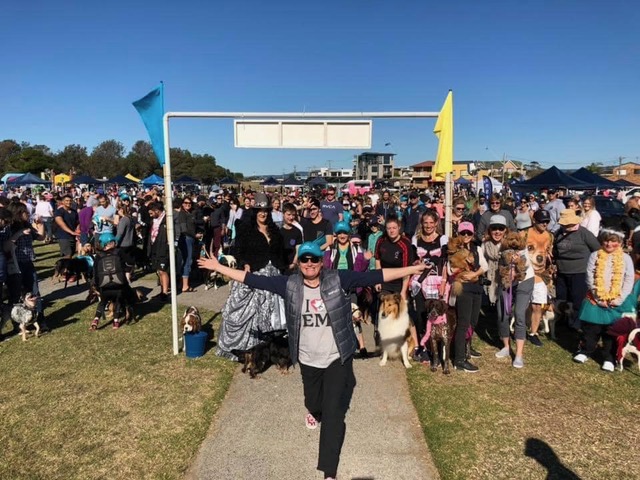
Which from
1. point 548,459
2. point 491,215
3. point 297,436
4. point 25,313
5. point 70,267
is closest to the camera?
point 548,459

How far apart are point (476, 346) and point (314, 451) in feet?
11.6

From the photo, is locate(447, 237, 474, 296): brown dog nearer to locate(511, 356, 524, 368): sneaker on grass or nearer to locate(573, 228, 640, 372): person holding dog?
locate(511, 356, 524, 368): sneaker on grass

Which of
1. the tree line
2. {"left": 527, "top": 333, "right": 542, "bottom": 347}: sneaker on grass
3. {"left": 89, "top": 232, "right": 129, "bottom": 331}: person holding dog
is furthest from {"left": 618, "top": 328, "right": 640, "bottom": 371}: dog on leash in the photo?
the tree line

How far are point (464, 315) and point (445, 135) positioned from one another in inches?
89.7

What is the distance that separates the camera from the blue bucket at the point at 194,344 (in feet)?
19.0

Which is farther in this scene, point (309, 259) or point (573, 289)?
point (573, 289)

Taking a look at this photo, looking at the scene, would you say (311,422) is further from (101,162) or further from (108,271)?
(101,162)

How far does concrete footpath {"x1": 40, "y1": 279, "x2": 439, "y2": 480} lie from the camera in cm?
345

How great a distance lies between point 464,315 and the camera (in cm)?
524

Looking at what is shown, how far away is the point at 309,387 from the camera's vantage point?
11.3ft

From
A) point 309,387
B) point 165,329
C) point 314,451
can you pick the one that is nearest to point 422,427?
point 314,451

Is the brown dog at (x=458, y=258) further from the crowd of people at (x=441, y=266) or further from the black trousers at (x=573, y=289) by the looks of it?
the black trousers at (x=573, y=289)

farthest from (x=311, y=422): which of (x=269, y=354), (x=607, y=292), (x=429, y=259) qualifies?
(x=607, y=292)

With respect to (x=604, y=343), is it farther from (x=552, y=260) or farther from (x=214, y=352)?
(x=214, y=352)
